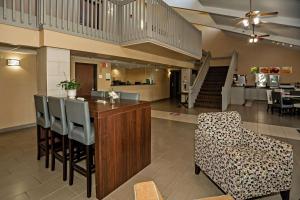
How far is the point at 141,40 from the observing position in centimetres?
451

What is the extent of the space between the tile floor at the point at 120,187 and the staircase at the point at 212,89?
4.92 m

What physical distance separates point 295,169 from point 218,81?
7.57 meters

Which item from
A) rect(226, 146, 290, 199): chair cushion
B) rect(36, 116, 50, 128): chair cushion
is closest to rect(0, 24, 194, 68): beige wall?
rect(36, 116, 50, 128): chair cushion

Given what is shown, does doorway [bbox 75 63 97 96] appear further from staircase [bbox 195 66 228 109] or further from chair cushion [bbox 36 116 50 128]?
staircase [bbox 195 66 228 109]

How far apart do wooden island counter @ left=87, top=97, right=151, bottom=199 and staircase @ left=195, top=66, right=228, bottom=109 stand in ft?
21.5


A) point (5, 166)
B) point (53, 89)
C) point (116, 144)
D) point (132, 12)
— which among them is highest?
point (132, 12)

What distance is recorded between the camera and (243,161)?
1.84 m

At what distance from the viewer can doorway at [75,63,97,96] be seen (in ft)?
21.9

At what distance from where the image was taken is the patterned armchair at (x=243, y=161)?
1.83 meters

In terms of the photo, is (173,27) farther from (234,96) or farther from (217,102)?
(234,96)

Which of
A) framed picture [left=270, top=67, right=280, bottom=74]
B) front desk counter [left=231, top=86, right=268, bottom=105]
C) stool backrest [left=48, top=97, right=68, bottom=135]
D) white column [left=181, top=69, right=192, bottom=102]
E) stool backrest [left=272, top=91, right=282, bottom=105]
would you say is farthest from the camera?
framed picture [left=270, top=67, right=280, bottom=74]

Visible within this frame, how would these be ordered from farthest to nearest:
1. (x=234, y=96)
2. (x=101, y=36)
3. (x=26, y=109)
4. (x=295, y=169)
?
1. (x=234, y=96)
2. (x=26, y=109)
3. (x=101, y=36)
4. (x=295, y=169)

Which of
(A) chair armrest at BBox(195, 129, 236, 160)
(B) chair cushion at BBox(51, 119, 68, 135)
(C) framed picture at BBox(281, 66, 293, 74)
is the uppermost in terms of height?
(C) framed picture at BBox(281, 66, 293, 74)

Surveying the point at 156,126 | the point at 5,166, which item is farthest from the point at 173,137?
the point at 5,166
